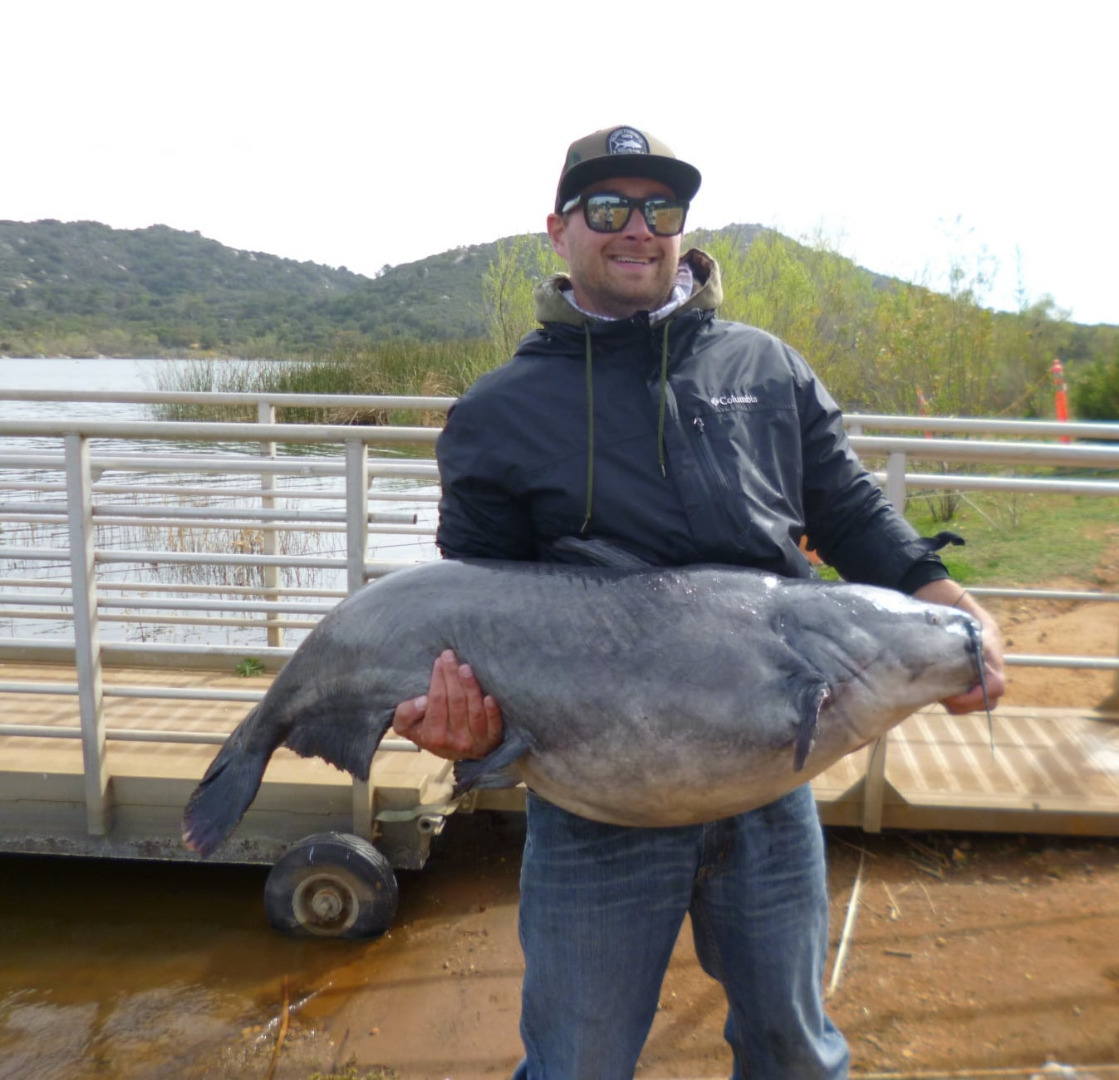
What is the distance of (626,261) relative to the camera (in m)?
2.24

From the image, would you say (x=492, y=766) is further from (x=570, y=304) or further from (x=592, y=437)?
(x=570, y=304)

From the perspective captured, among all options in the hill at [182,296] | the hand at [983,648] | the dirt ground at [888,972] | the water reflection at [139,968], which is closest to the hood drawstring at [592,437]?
the hand at [983,648]

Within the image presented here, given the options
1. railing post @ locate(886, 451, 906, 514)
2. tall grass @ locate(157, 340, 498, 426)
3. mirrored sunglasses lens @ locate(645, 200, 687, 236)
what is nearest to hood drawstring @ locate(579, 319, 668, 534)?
mirrored sunglasses lens @ locate(645, 200, 687, 236)

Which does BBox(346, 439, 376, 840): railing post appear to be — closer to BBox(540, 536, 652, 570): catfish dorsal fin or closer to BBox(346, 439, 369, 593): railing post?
BBox(346, 439, 369, 593): railing post

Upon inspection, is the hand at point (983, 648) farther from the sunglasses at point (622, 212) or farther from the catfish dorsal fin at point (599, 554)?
the sunglasses at point (622, 212)

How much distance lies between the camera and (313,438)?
165 inches

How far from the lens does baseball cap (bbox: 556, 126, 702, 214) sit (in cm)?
222

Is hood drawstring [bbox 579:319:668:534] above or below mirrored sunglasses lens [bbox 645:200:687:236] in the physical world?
below

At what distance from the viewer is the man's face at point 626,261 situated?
224 centimetres

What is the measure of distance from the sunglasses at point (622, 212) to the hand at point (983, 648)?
3.44 feet

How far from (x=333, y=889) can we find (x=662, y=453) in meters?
2.79

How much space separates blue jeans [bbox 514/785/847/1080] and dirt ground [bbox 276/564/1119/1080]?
1.16m

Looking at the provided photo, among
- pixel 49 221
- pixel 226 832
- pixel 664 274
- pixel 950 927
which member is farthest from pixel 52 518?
pixel 49 221

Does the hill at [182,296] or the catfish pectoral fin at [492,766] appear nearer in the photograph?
the catfish pectoral fin at [492,766]
